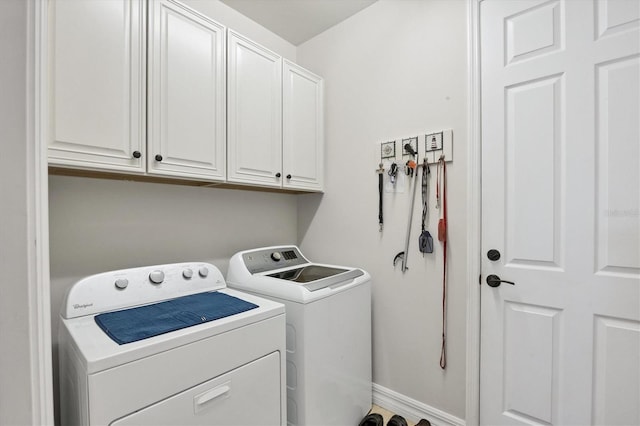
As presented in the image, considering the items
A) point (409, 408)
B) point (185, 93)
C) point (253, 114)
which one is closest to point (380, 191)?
point (253, 114)

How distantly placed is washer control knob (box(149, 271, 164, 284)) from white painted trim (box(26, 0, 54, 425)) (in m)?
0.97

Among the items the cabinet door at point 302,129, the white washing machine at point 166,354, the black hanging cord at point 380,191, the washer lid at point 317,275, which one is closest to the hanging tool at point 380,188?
the black hanging cord at point 380,191

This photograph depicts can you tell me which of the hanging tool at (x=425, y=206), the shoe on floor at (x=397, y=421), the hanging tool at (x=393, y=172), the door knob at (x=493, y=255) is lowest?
the shoe on floor at (x=397, y=421)

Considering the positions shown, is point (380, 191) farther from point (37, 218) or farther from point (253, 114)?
point (37, 218)

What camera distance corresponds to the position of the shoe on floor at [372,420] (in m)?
1.79

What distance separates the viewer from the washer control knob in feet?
4.79

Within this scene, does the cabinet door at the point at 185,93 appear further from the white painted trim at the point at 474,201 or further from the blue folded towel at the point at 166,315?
the white painted trim at the point at 474,201

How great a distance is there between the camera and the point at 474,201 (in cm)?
168

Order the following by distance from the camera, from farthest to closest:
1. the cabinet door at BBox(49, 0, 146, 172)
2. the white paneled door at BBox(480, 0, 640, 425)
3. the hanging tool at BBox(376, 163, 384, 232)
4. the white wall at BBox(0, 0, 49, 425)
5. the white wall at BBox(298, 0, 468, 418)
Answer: the hanging tool at BBox(376, 163, 384, 232), the white wall at BBox(298, 0, 468, 418), the white paneled door at BBox(480, 0, 640, 425), the cabinet door at BBox(49, 0, 146, 172), the white wall at BBox(0, 0, 49, 425)

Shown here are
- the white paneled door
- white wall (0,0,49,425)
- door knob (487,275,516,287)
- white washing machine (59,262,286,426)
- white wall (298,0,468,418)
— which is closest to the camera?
white wall (0,0,49,425)

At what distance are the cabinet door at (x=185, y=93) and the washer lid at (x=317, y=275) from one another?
0.74 m

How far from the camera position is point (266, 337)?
4.40 feet

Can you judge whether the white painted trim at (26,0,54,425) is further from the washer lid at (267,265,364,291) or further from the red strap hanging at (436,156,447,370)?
the red strap hanging at (436,156,447,370)

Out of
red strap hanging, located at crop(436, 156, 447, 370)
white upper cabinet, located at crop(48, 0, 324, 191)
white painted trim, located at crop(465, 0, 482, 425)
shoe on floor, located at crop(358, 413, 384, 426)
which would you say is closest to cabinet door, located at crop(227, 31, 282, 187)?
white upper cabinet, located at crop(48, 0, 324, 191)
